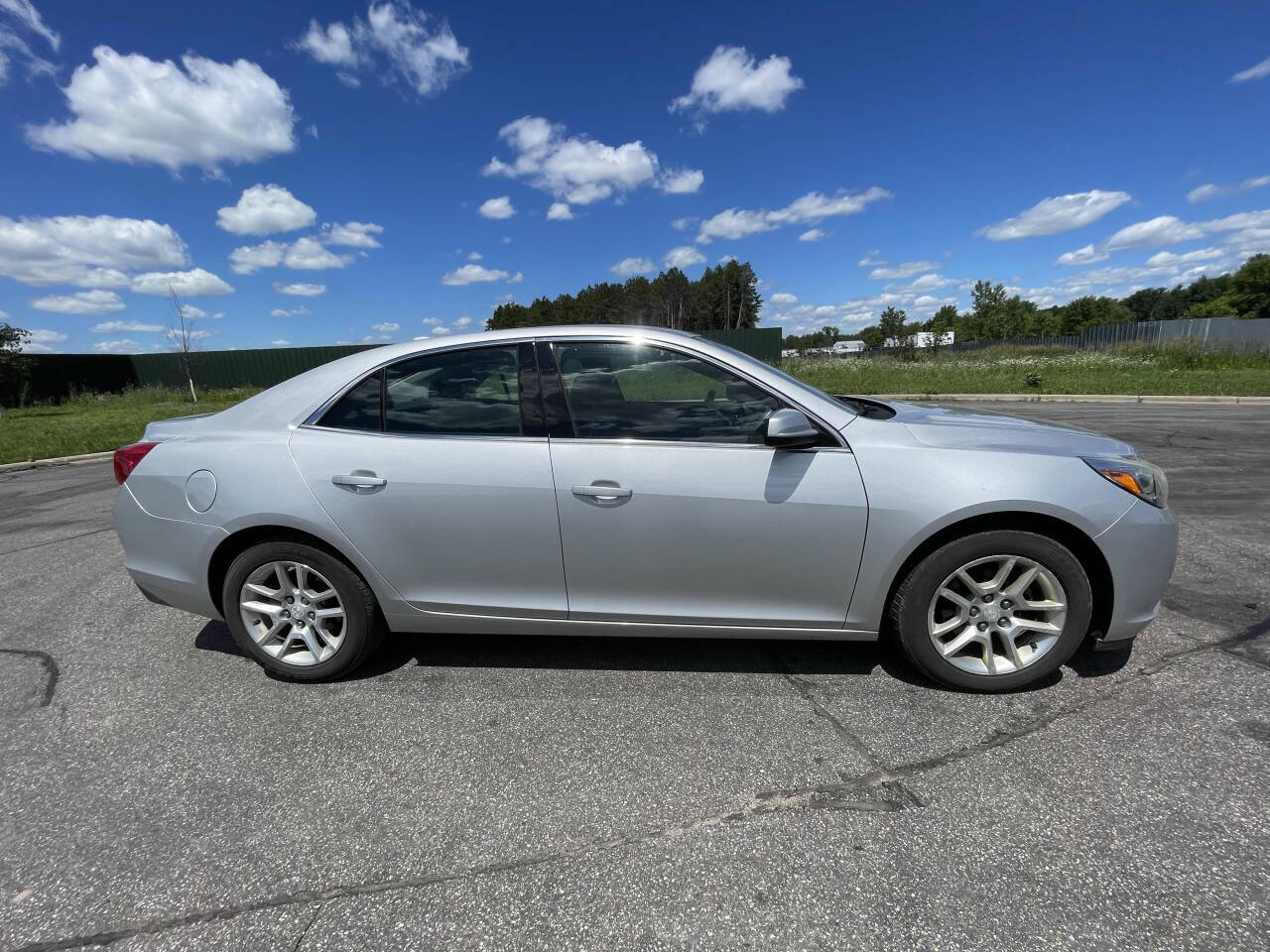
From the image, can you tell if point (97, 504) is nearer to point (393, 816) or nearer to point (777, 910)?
point (393, 816)

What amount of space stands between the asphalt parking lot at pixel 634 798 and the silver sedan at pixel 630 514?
1.03ft

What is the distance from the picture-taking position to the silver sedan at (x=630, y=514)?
252cm

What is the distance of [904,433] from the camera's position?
2.63 metres

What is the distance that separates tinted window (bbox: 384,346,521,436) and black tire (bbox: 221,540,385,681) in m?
0.71

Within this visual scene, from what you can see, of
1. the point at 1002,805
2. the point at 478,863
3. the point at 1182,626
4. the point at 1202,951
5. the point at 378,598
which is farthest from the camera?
the point at 1182,626

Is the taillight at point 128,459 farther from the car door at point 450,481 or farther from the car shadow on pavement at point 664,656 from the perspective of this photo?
the car shadow on pavement at point 664,656

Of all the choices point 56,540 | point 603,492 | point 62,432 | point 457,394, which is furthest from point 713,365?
point 62,432

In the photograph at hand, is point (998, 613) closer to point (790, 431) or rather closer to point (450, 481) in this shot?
point (790, 431)

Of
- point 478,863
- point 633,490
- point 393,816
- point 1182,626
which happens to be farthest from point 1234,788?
point 393,816

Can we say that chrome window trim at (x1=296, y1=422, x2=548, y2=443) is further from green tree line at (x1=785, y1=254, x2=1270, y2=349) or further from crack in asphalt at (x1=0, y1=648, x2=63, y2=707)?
green tree line at (x1=785, y1=254, x2=1270, y2=349)

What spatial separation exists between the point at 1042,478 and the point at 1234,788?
3.90 feet

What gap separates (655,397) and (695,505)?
56 centimetres

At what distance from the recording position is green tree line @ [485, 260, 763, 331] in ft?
260

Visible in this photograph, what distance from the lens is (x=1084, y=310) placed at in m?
80.4
